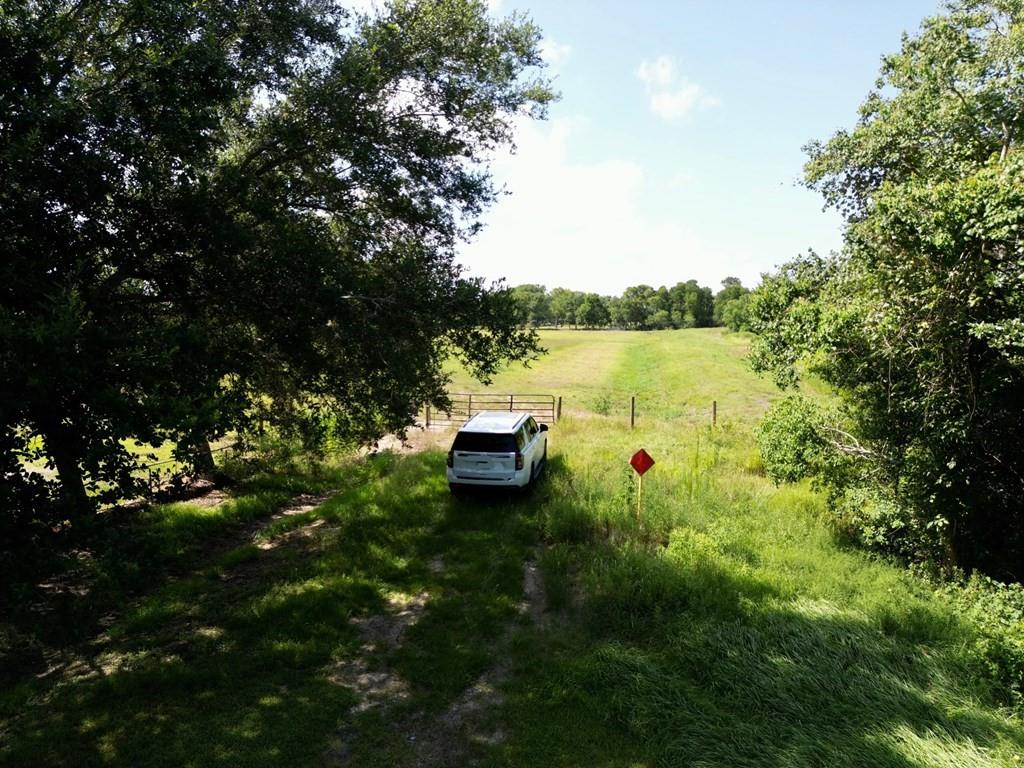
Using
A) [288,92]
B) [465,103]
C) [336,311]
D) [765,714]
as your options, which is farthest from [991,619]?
[288,92]

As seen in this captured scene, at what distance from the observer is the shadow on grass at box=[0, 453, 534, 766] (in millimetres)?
5809

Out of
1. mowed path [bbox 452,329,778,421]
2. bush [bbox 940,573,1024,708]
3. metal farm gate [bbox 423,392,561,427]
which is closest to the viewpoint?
bush [bbox 940,573,1024,708]

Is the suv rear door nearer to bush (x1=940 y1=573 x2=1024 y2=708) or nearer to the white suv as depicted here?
the white suv

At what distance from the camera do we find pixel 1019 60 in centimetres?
977

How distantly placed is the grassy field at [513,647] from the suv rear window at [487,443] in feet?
4.24

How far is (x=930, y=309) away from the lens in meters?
9.38

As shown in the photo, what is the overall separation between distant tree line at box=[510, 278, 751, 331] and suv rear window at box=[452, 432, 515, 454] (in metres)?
141

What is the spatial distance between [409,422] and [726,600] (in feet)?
19.3

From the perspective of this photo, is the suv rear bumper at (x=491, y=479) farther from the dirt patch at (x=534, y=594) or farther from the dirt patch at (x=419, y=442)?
the dirt patch at (x=419, y=442)

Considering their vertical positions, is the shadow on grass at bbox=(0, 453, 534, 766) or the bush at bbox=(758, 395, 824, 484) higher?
the bush at bbox=(758, 395, 824, 484)

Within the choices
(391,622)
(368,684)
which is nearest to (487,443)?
(391,622)

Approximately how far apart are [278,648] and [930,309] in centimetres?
1123

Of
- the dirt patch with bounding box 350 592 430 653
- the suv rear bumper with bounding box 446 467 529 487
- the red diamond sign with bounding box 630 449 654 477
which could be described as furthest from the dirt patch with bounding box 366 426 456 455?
the dirt patch with bounding box 350 592 430 653

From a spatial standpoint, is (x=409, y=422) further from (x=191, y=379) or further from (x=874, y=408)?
(x=874, y=408)
